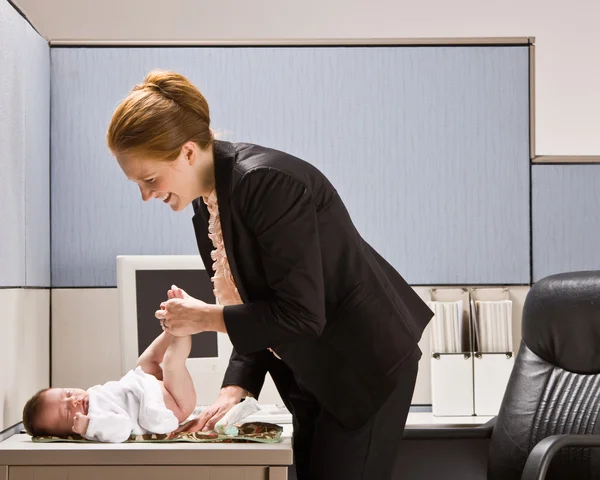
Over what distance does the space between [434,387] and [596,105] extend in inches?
50.1

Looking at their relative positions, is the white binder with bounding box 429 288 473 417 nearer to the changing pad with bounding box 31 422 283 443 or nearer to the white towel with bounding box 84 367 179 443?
the changing pad with bounding box 31 422 283 443

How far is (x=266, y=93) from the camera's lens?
2.39m

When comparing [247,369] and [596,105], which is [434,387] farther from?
[596,105]

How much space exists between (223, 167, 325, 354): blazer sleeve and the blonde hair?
140 mm

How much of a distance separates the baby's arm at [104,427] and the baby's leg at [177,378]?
0.15 m

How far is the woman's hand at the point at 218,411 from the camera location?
168 cm

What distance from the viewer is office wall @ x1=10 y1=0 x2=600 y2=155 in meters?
2.81

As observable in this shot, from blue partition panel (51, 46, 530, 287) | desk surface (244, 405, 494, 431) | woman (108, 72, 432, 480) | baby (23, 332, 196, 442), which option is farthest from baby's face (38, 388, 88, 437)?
blue partition panel (51, 46, 530, 287)

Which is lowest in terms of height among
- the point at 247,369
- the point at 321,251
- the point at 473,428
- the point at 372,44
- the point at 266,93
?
the point at 473,428

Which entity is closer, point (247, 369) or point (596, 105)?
point (247, 369)

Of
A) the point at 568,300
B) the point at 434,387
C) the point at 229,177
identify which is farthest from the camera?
the point at 434,387

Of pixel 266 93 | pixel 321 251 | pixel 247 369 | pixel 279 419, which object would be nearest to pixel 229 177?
pixel 321 251

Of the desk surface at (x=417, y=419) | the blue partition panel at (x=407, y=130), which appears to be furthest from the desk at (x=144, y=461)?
the blue partition panel at (x=407, y=130)

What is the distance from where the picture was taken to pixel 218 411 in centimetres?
169
